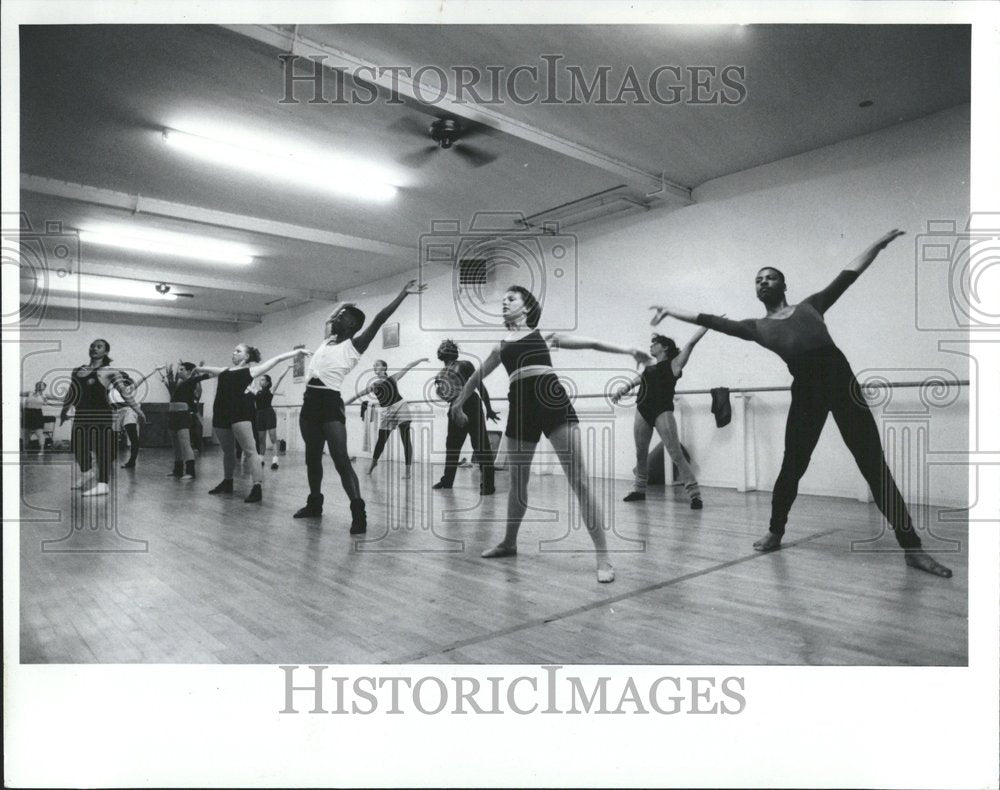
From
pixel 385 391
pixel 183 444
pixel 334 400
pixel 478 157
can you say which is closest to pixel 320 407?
pixel 334 400

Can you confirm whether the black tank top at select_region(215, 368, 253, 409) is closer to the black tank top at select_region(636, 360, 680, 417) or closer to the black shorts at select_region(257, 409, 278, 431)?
the black shorts at select_region(257, 409, 278, 431)

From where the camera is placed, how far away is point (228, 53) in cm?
384

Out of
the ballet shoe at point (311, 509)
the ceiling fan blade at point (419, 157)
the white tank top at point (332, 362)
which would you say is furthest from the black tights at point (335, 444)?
the ceiling fan blade at point (419, 157)

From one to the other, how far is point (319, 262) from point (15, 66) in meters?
6.70

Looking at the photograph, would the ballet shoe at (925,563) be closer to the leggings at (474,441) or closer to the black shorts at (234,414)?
the leggings at (474,441)

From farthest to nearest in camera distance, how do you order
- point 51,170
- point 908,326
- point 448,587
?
point 51,170 < point 908,326 < point 448,587

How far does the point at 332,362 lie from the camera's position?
386cm

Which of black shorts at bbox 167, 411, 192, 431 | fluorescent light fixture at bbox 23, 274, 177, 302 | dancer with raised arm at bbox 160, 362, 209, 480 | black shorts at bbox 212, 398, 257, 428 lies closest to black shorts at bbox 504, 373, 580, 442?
fluorescent light fixture at bbox 23, 274, 177, 302

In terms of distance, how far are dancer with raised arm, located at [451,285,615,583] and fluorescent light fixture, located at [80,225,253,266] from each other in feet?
→ 18.3

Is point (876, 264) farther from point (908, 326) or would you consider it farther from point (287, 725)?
point (287, 725)

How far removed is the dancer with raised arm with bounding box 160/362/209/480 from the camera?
5559 mm

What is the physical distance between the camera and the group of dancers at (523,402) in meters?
2.75

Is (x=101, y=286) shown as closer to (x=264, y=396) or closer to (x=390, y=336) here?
(x=264, y=396)

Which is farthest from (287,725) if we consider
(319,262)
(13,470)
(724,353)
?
(319,262)
